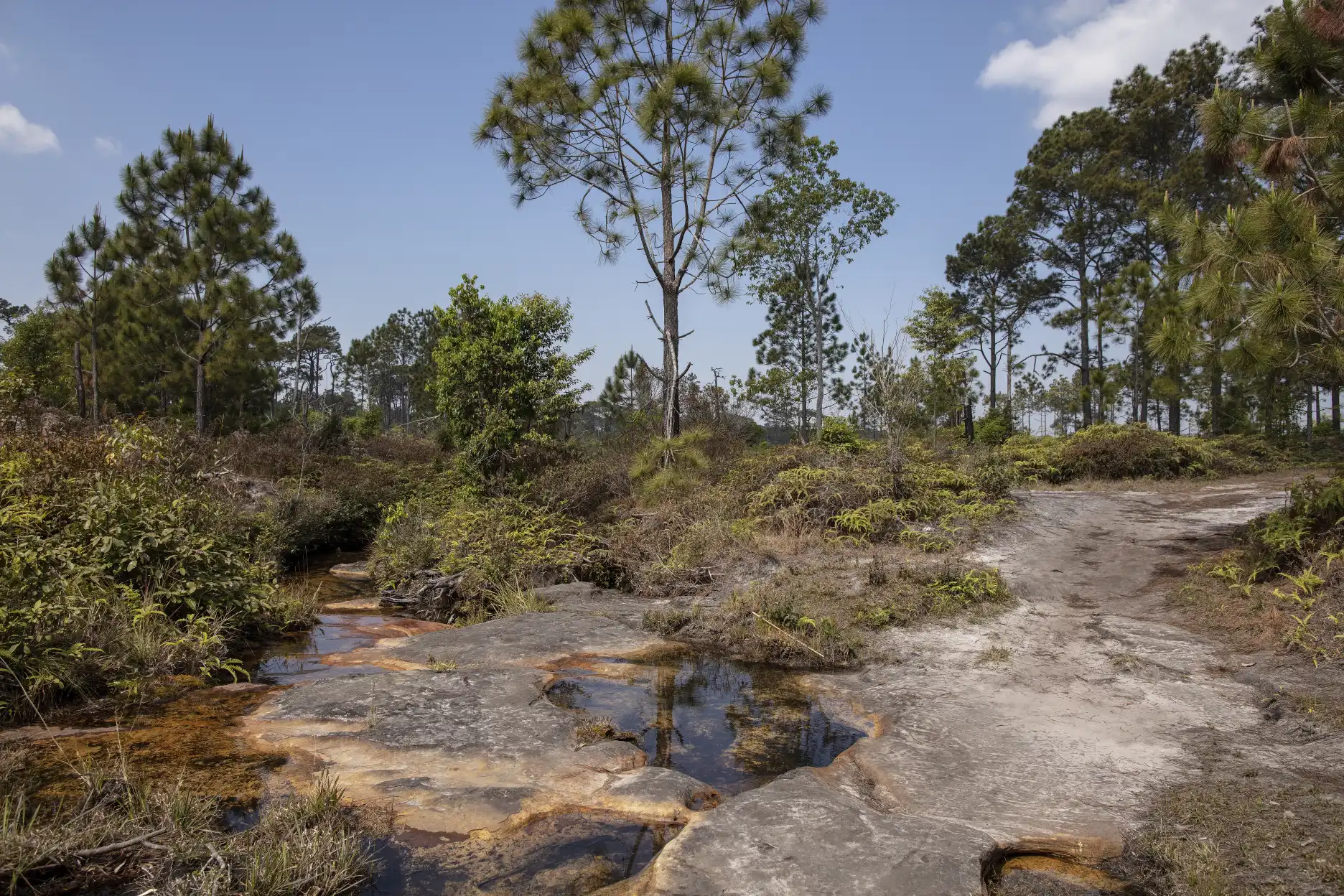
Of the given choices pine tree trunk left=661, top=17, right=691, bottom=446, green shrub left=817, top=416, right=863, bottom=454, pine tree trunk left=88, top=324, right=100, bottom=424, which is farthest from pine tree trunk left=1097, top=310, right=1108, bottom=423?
pine tree trunk left=88, top=324, right=100, bottom=424

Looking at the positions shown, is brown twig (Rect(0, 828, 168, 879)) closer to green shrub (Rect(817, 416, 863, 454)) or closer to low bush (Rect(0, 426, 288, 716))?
low bush (Rect(0, 426, 288, 716))

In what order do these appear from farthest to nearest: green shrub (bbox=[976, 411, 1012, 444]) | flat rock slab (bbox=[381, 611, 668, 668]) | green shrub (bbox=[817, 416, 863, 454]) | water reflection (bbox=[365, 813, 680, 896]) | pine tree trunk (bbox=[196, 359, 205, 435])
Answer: green shrub (bbox=[976, 411, 1012, 444]) < pine tree trunk (bbox=[196, 359, 205, 435]) < green shrub (bbox=[817, 416, 863, 454]) < flat rock slab (bbox=[381, 611, 668, 668]) < water reflection (bbox=[365, 813, 680, 896])

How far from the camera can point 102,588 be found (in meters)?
6.41

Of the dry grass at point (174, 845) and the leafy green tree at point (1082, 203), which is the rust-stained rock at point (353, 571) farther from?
the leafy green tree at point (1082, 203)

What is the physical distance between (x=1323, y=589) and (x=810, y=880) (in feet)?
20.3

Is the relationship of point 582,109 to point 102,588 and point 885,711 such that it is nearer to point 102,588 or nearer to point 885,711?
point 102,588

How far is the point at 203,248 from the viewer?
22406 millimetres

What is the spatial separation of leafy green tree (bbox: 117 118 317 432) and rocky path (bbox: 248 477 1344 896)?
1903cm

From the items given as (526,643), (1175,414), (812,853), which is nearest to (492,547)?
(526,643)

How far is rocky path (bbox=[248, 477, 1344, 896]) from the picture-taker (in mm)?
3447

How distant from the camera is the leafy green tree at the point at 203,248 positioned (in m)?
22.4

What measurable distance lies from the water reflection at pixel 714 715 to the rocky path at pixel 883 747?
288 millimetres

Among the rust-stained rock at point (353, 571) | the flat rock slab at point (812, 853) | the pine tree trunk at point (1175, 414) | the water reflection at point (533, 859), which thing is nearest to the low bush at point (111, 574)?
the rust-stained rock at point (353, 571)

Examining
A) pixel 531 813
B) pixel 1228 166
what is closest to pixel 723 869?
pixel 531 813
